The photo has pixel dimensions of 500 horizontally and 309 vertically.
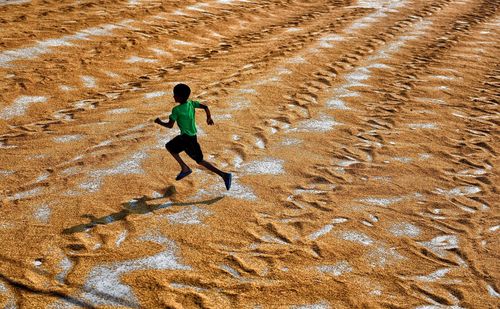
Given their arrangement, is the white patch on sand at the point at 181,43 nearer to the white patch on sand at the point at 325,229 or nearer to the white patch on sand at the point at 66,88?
the white patch on sand at the point at 66,88

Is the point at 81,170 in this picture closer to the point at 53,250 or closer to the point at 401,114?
the point at 53,250

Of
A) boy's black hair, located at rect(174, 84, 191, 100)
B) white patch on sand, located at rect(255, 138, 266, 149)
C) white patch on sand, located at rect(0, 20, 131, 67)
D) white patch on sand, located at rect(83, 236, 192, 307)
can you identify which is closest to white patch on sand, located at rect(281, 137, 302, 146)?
white patch on sand, located at rect(255, 138, 266, 149)

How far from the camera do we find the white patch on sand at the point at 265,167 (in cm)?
743

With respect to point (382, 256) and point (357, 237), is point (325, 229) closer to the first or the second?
point (357, 237)

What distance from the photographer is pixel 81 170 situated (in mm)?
7219

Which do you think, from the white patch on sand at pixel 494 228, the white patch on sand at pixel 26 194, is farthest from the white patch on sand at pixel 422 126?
the white patch on sand at pixel 26 194

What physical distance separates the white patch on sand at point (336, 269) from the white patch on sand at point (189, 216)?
1288mm

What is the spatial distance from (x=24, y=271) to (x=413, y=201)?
389 centimetres

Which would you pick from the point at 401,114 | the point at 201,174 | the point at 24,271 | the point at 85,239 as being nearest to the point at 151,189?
the point at 201,174

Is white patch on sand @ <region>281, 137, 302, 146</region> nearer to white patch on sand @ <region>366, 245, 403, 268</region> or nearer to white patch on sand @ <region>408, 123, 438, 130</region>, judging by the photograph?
white patch on sand @ <region>408, 123, 438, 130</region>

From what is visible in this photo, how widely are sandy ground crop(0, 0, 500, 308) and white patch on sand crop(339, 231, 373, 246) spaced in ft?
0.07

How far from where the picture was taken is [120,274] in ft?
17.1

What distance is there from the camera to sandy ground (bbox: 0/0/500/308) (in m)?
5.23

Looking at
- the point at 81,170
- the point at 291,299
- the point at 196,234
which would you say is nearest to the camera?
the point at 291,299
